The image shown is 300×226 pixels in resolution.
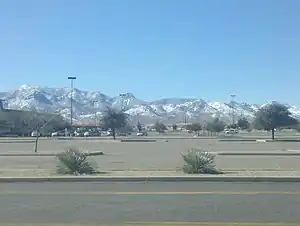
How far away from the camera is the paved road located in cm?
1034

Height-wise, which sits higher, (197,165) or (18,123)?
(18,123)

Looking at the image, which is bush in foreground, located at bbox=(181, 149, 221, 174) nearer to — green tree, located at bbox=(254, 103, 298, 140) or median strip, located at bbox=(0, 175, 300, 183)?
median strip, located at bbox=(0, 175, 300, 183)

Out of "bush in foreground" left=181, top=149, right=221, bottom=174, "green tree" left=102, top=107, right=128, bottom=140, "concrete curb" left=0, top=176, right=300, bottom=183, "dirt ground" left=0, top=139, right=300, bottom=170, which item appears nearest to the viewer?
"concrete curb" left=0, top=176, right=300, bottom=183

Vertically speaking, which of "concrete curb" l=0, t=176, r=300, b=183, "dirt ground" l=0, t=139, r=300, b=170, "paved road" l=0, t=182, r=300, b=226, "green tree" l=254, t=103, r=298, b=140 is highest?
"green tree" l=254, t=103, r=298, b=140

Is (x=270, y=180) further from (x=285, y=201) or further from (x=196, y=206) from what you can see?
(x=196, y=206)

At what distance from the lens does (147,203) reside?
1243 cm

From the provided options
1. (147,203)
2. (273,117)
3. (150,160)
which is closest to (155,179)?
(147,203)

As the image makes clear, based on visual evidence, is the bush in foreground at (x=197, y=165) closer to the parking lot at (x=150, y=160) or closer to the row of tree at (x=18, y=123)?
the parking lot at (x=150, y=160)

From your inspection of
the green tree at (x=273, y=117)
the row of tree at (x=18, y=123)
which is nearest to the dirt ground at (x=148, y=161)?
the green tree at (x=273, y=117)

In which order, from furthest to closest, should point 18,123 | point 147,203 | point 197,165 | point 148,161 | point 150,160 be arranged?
point 18,123, point 150,160, point 148,161, point 197,165, point 147,203

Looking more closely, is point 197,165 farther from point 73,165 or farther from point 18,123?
point 18,123

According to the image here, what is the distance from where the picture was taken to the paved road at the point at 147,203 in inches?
407

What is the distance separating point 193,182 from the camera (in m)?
17.6

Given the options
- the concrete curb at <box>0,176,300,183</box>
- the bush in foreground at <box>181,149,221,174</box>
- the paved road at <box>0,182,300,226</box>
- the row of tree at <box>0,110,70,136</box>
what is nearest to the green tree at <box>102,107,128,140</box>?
the row of tree at <box>0,110,70,136</box>
